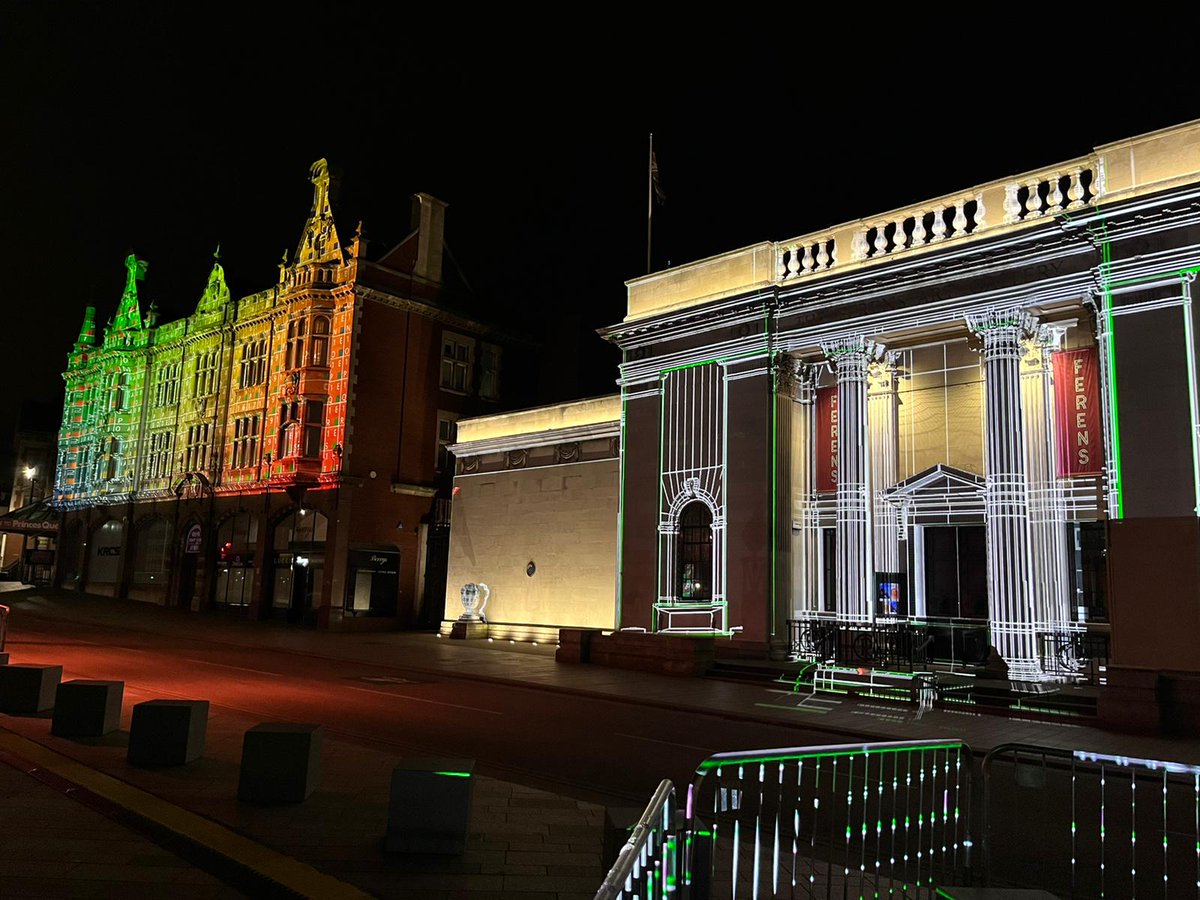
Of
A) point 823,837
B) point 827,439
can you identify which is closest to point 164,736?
point 823,837

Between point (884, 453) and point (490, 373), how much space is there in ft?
77.9

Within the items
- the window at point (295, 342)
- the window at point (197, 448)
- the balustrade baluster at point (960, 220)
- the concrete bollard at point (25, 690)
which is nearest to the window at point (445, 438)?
the window at point (295, 342)

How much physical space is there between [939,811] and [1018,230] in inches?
591

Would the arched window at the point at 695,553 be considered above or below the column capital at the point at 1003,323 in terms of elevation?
below

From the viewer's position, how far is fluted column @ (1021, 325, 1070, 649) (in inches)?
748

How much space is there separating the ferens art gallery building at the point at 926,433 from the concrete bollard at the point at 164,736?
578 inches

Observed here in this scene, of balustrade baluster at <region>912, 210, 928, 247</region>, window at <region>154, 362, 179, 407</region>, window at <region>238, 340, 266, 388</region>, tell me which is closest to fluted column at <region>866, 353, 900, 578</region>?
balustrade baluster at <region>912, 210, 928, 247</region>

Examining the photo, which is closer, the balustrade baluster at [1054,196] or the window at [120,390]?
the balustrade baluster at [1054,196]

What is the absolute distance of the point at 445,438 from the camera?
4062cm

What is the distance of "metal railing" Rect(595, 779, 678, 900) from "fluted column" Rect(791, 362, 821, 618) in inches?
755

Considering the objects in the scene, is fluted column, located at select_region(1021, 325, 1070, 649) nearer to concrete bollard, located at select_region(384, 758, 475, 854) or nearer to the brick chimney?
concrete bollard, located at select_region(384, 758, 475, 854)

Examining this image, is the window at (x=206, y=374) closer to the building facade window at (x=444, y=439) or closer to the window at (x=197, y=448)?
the window at (x=197, y=448)

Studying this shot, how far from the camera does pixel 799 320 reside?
23.6 metres

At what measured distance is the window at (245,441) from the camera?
41.5 metres
